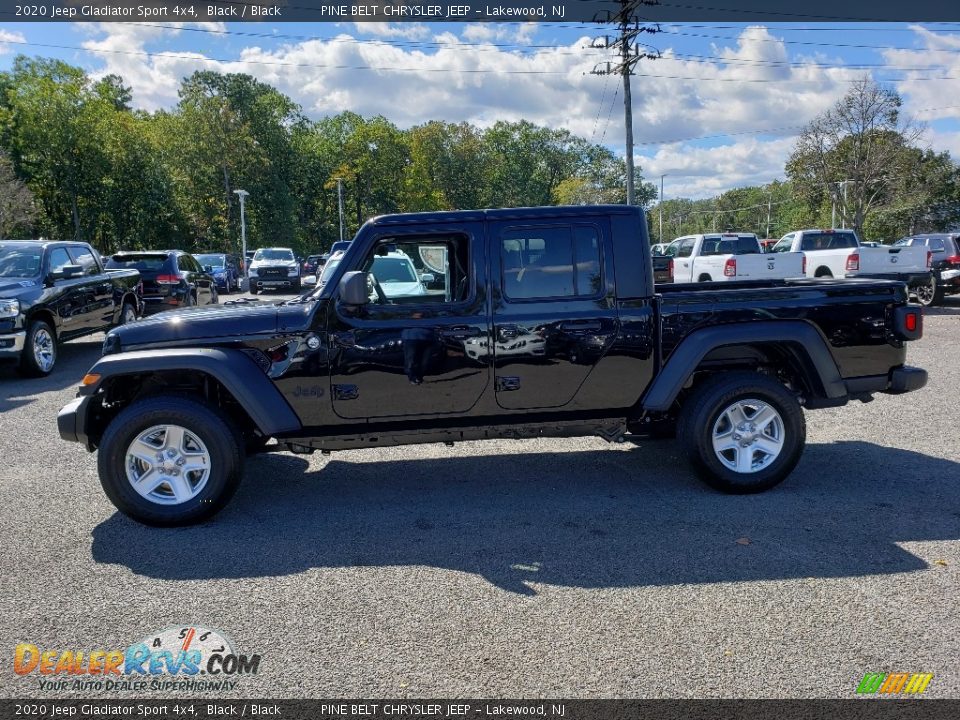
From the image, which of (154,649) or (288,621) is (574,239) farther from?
(154,649)

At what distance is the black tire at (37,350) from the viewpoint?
10133 millimetres

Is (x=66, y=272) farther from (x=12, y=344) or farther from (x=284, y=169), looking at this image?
(x=284, y=169)

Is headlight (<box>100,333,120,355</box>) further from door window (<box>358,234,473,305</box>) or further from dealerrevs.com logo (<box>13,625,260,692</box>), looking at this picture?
dealerrevs.com logo (<box>13,625,260,692</box>)

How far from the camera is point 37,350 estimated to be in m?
10.3

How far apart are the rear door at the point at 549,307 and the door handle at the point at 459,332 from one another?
14 centimetres

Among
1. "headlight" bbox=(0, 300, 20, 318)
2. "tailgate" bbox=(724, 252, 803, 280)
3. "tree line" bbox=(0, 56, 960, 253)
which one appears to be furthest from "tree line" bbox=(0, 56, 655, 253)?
"tailgate" bbox=(724, 252, 803, 280)

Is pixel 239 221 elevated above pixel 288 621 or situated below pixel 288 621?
above

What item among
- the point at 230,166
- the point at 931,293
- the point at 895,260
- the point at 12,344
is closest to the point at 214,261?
the point at 12,344

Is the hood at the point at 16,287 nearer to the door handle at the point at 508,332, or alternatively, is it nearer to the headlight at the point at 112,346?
the headlight at the point at 112,346

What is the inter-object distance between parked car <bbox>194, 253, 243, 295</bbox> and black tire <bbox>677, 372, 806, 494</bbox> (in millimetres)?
29368

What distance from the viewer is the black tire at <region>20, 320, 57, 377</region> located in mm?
10133

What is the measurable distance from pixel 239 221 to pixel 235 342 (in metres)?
60.1

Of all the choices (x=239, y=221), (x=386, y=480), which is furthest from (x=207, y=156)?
(x=386, y=480)

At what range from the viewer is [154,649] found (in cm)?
332
